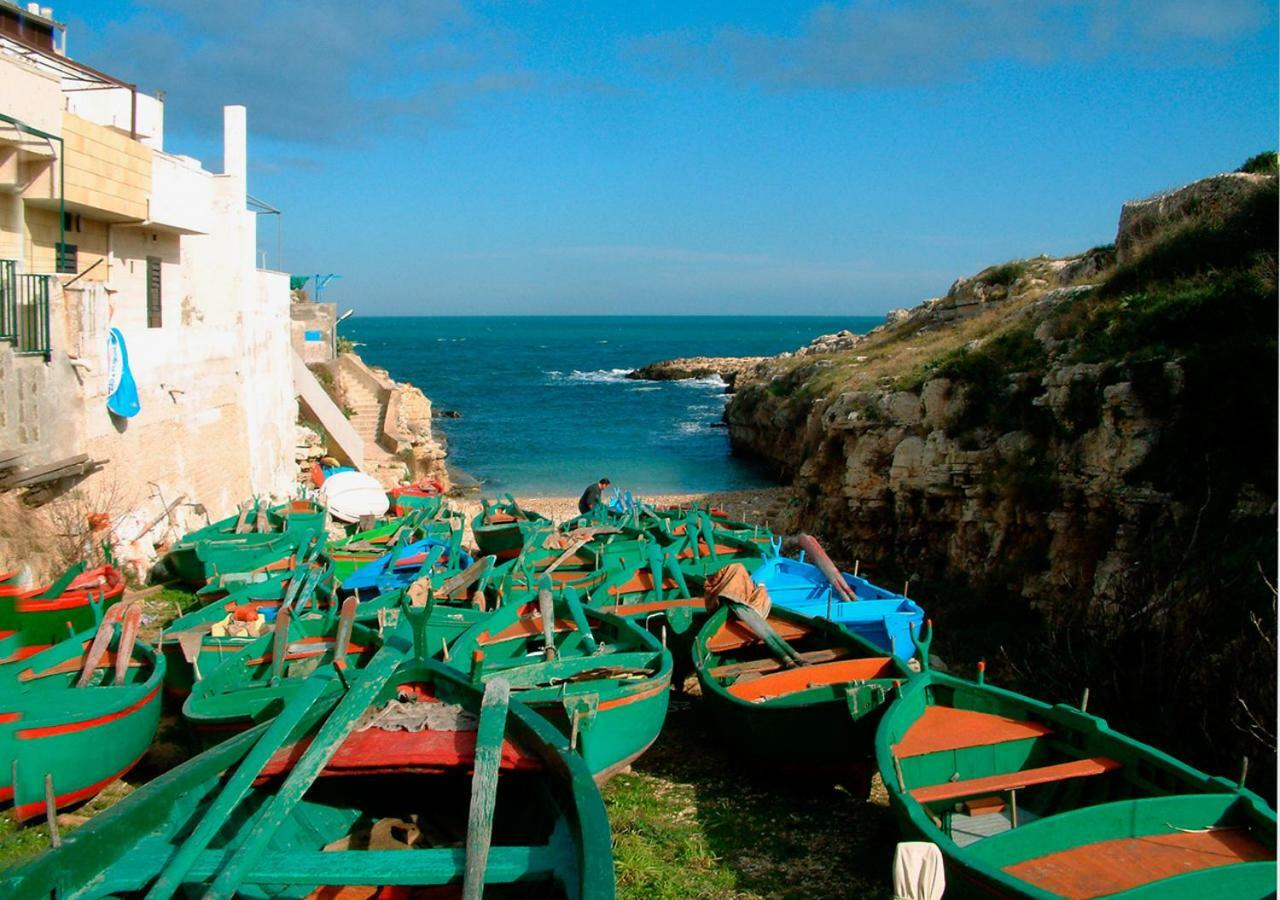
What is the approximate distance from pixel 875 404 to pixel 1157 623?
12.2 m

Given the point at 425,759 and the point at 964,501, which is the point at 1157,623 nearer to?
the point at 964,501

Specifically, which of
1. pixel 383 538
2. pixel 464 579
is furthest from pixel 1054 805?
pixel 383 538

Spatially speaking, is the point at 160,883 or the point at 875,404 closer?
the point at 160,883

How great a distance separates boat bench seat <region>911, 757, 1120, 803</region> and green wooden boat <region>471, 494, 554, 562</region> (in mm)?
12459

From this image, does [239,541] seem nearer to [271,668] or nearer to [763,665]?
[271,668]

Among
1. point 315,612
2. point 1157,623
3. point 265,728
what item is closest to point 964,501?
point 1157,623

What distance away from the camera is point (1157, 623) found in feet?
40.5

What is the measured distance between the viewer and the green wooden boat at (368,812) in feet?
19.7

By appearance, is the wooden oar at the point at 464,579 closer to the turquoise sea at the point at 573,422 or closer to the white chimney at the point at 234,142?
the white chimney at the point at 234,142

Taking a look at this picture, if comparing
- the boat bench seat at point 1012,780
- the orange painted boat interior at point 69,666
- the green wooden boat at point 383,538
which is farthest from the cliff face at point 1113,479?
the orange painted boat interior at point 69,666

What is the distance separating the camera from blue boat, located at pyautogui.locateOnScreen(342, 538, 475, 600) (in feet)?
50.6

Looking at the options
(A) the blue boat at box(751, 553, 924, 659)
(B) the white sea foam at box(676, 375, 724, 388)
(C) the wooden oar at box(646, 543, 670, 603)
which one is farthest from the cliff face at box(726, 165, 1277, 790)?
(B) the white sea foam at box(676, 375, 724, 388)

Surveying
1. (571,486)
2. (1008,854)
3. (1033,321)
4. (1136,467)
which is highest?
(1033,321)

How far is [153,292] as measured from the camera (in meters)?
20.3
